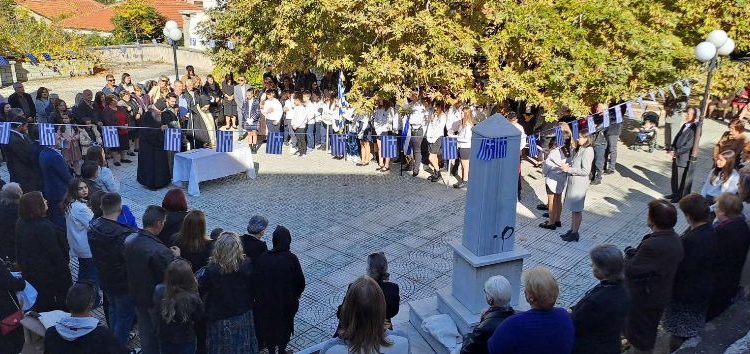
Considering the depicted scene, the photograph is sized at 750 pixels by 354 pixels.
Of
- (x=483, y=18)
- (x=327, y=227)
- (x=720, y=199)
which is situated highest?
(x=483, y=18)

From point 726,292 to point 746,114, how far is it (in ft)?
39.4

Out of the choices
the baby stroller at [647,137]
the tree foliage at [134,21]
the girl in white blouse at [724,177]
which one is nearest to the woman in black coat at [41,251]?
the girl in white blouse at [724,177]

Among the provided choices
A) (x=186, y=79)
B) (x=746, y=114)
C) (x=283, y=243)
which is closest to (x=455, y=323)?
(x=283, y=243)

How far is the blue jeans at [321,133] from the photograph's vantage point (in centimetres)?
→ 1311

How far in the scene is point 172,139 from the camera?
34.5 feet

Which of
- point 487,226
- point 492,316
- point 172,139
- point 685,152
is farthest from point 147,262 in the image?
point 685,152

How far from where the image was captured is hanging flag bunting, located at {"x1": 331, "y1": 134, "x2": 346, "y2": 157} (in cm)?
1223

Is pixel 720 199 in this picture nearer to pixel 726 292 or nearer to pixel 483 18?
pixel 726 292

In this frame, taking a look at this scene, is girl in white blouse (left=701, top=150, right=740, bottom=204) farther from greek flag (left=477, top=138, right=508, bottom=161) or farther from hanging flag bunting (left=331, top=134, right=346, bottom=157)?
hanging flag bunting (left=331, top=134, right=346, bottom=157)

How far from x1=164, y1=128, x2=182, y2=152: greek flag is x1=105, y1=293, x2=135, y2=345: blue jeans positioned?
17.3ft

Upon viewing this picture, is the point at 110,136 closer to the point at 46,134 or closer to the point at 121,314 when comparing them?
the point at 46,134

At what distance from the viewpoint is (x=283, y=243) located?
5.09 metres

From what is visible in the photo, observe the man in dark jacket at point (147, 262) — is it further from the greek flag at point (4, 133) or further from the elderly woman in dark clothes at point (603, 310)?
the greek flag at point (4, 133)

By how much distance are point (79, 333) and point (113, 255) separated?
158 cm
